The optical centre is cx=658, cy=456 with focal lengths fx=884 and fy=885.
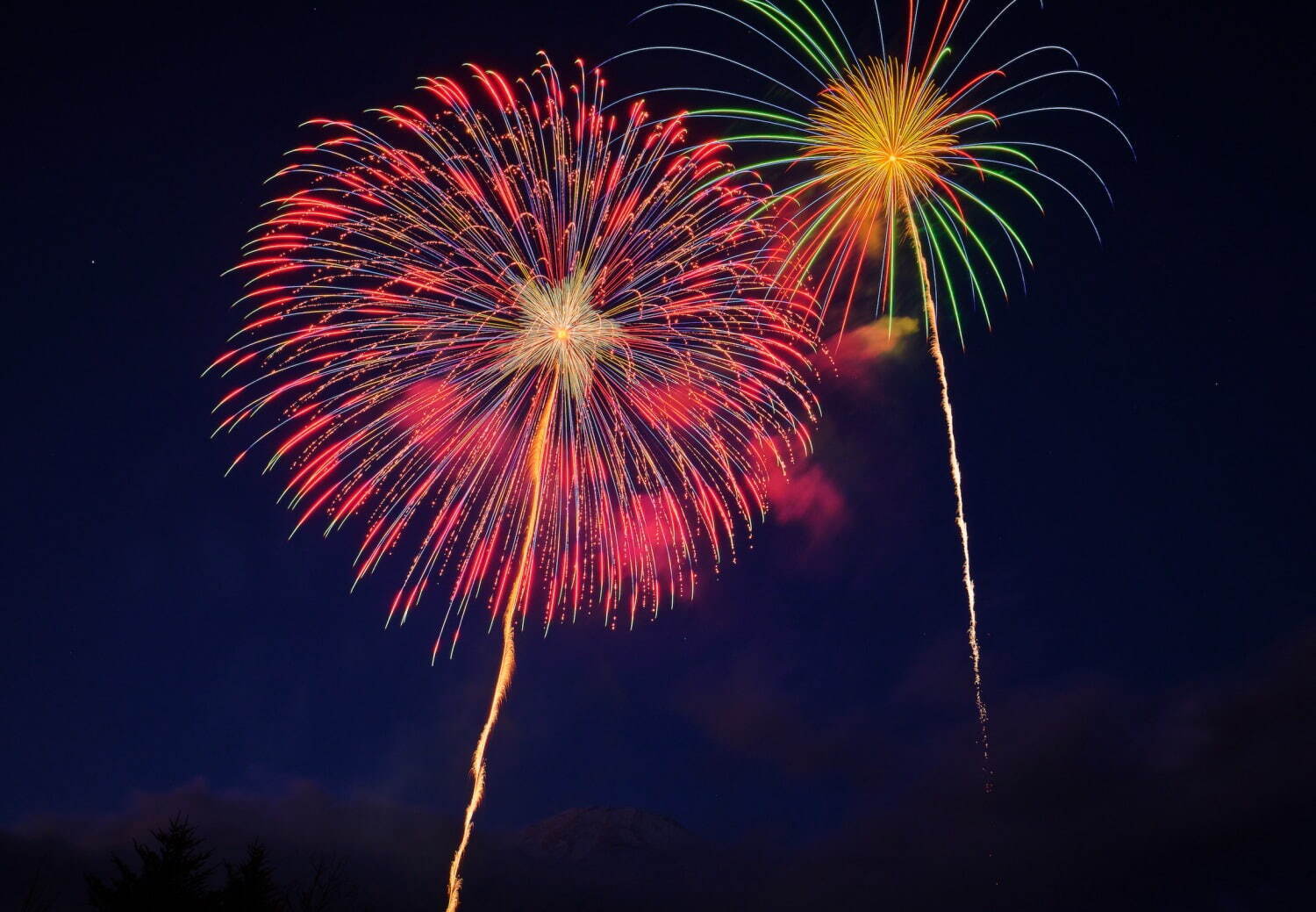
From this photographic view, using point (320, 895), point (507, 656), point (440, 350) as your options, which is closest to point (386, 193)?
point (440, 350)

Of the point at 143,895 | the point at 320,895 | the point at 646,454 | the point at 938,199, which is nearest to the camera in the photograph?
the point at 938,199

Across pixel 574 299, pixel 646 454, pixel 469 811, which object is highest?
pixel 574 299

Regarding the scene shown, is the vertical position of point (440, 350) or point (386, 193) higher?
point (386, 193)

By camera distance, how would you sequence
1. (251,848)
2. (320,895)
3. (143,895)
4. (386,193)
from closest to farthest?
(386,193) → (143,895) → (251,848) → (320,895)

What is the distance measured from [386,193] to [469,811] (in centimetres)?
1681

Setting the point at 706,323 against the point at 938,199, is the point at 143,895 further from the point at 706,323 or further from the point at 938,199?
the point at 938,199

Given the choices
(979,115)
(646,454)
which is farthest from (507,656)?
(979,115)

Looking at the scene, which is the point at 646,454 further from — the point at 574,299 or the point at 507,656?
the point at 507,656

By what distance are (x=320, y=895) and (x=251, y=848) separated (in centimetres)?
1289

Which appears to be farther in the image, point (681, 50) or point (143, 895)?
point (143, 895)

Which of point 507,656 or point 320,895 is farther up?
point 507,656

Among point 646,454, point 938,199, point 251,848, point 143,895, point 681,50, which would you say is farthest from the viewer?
point 251,848

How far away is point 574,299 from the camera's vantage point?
76.1 feet

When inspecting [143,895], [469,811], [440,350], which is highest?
A: [440,350]
